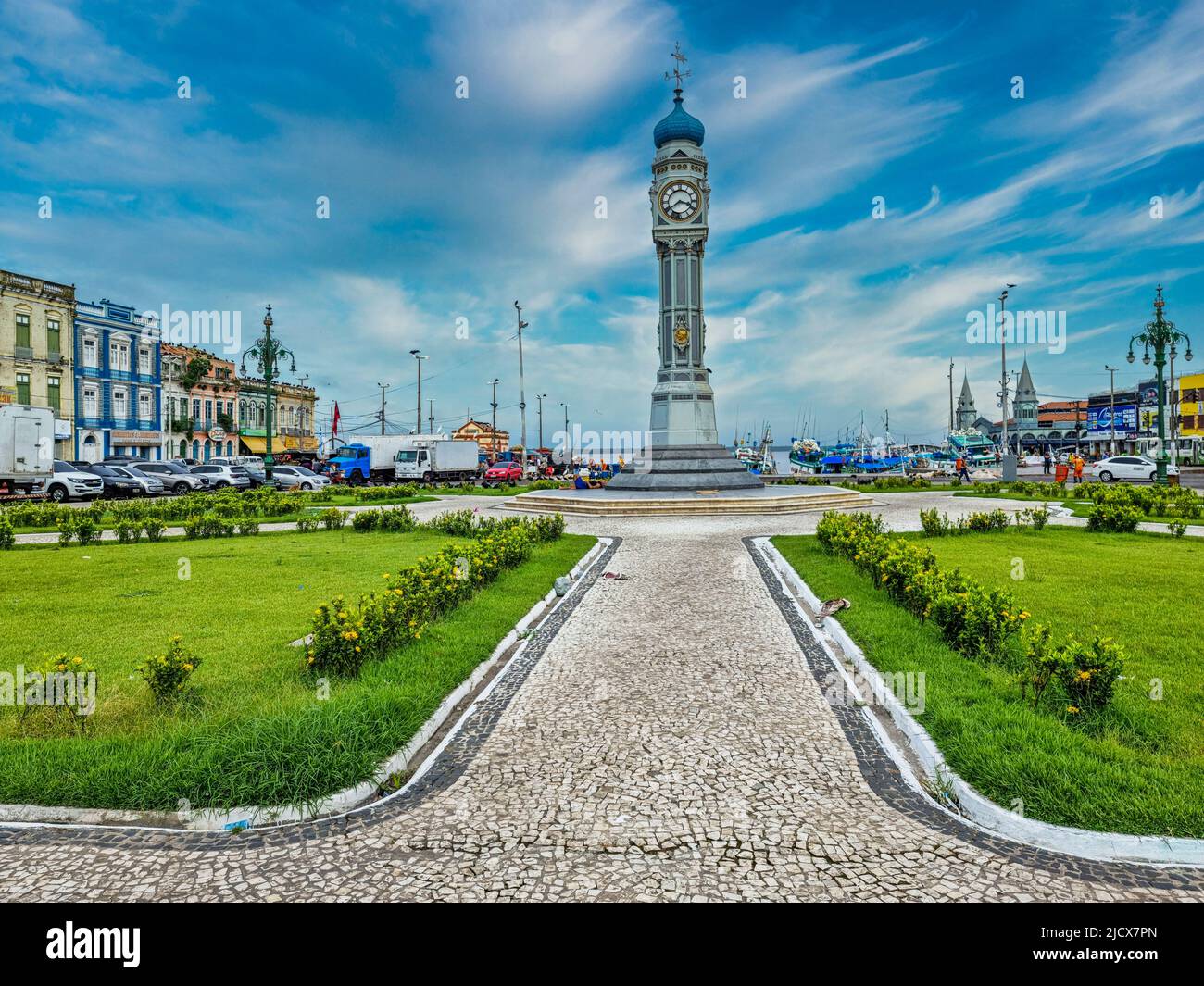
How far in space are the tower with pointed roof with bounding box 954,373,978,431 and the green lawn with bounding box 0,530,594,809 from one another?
6519 inches

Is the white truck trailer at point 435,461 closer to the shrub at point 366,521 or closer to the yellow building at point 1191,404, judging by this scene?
the shrub at point 366,521

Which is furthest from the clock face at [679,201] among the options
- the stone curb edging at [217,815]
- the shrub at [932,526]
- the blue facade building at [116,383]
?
the blue facade building at [116,383]

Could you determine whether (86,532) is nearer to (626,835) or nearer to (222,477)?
(626,835)

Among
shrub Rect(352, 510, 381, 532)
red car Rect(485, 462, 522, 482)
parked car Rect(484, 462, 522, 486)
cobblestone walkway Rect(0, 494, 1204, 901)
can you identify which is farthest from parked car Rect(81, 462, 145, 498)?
cobblestone walkway Rect(0, 494, 1204, 901)

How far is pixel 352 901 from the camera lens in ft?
11.2

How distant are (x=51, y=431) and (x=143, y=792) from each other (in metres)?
33.9

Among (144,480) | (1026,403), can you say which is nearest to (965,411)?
(1026,403)

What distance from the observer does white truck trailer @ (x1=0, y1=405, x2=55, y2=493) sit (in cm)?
2903

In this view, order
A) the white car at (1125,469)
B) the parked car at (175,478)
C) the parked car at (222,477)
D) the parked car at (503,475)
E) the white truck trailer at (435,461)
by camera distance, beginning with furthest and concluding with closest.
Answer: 1. the white truck trailer at (435,461)
2. the parked car at (503,475)
3. the white car at (1125,469)
4. the parked car at (222,477)
5. the parked car at (175,478)

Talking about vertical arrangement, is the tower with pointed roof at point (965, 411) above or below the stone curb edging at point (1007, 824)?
above

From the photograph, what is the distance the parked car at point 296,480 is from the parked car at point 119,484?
7.24 m

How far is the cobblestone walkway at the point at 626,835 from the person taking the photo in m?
3.56
